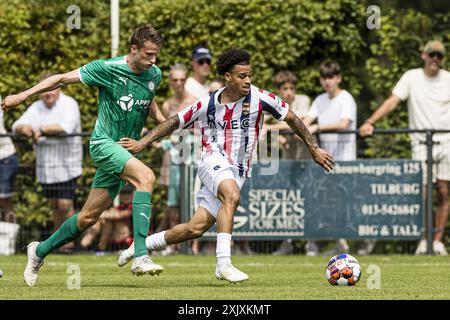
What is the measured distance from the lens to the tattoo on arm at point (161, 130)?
34.9 feet

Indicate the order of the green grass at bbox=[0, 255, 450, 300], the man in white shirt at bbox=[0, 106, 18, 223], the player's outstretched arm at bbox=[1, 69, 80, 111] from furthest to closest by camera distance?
the man in white shirt at bbox=[0, 106, 18, 223]
the player's outstretched arm at bbox=[1, 69, 80, 111]
the green grass at bbox=[0, 255, 450, 300]

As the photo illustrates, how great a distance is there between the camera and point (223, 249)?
34.1 ft

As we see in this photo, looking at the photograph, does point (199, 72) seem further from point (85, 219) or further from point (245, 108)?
point (85, 219)

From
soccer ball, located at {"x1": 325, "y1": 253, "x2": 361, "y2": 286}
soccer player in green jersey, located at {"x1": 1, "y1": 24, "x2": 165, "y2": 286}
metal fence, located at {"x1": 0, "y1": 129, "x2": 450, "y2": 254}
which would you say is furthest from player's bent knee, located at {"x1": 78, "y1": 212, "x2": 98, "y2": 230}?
metal fence, located at {"x1": 0, "y1": 129, "x2": 450, "y2": 254}

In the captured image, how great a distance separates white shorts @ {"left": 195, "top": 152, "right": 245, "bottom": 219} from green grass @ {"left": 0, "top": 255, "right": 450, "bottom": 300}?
0.70 metres

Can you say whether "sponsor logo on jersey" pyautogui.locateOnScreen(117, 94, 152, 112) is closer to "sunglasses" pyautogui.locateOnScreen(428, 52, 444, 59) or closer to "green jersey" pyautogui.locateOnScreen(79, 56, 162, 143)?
"green jersey" pyautogui.locateOnScreen(79, 56, 162, 143)

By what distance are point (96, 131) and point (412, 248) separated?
6538mm

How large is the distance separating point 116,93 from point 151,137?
62cm

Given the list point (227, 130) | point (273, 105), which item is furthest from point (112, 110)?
point (273, 105)

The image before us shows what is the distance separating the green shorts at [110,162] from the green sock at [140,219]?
369 mm

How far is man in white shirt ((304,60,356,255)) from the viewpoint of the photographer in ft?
52.4
